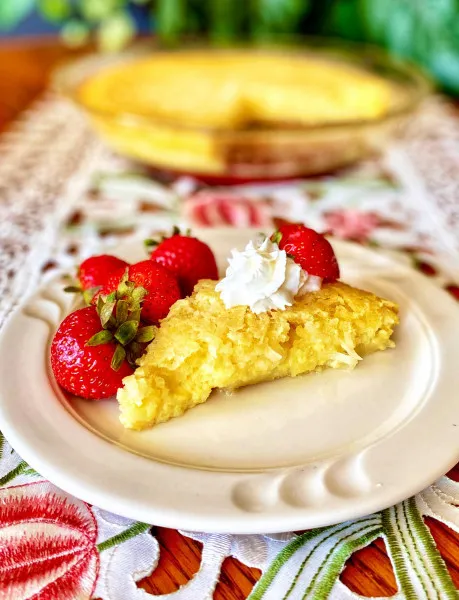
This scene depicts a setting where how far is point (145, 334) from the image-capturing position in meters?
0.73

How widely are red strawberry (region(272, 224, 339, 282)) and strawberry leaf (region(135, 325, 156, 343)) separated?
21 cm

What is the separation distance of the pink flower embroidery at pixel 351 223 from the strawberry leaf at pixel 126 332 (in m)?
0.61

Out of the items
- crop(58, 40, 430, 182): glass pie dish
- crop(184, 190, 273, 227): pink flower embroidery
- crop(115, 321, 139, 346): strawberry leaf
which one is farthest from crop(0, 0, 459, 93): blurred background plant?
crop(115, 321, 139, 346): strawberry leaf

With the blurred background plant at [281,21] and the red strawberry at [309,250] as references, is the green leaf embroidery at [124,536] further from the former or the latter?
the blurred background plant at [281,21]

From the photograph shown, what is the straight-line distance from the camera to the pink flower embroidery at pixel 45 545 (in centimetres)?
56

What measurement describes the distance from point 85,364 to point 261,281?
227 millimetres

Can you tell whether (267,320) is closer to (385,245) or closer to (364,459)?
(364,459)

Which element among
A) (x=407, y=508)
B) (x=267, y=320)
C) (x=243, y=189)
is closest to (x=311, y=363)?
(x=267, y=320)

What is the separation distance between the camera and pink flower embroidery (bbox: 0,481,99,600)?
0.56 m

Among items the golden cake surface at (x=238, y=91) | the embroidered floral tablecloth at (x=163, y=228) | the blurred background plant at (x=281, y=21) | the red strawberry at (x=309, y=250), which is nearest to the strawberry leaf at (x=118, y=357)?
the embroidered floral tablecloth at (x=163, y=228)

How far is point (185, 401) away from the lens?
2.35ft

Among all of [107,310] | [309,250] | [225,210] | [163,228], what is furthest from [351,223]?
[107,310]

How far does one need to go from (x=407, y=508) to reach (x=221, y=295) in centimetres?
32

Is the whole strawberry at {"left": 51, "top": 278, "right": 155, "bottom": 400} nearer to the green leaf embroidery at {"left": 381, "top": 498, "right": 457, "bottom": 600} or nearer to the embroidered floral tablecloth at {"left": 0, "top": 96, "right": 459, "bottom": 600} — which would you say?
the embroidered floral tablecloth at {"left": 0, "top": 96, "right": 459, "bottom": 600}
